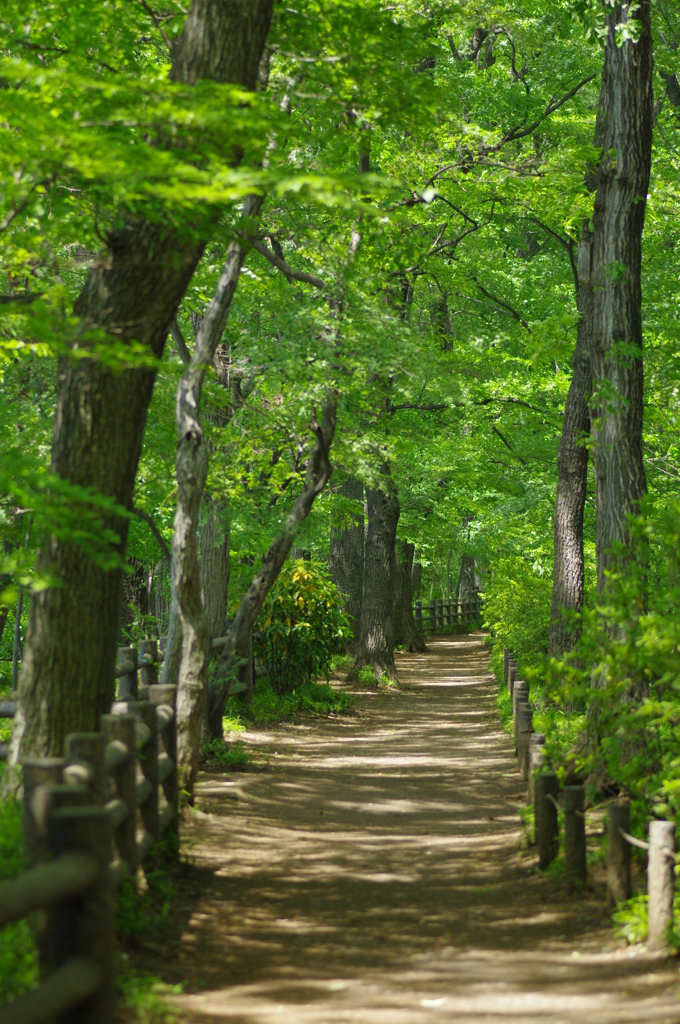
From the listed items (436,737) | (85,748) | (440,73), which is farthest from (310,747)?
(440,73)

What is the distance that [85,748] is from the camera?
5355 mm

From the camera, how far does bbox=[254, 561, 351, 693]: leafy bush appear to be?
17.7 meters

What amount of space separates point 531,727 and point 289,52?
7.36 m

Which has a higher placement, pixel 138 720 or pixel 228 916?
pixel 138 720

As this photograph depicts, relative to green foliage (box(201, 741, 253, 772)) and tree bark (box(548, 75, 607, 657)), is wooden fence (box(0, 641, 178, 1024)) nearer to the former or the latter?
green foliage (box(201, 741, 253, 772))

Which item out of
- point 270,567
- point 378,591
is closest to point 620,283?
point 270,567

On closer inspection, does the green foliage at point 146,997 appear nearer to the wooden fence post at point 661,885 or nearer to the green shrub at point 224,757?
the wooden fence post at point 661,885

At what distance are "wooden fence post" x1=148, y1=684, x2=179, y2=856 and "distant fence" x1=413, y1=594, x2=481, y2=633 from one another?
27935mm

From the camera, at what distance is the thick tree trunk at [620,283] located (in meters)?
10.0

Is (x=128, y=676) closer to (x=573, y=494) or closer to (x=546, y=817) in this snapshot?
(x=546, y=817)

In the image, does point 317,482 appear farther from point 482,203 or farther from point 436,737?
point 482,203

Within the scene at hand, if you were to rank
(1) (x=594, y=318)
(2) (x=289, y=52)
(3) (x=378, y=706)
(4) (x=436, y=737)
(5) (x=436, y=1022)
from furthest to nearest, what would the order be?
(3) (x=378, y=706) < (4) (x=436, y=737) < (1) (x=594, y=318) < (2) (x=289, y=52) < (5) (x=436, y=1022)

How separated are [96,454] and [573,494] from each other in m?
10.6

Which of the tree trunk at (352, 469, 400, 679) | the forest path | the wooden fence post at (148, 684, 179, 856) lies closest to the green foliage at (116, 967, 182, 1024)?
the forest path
